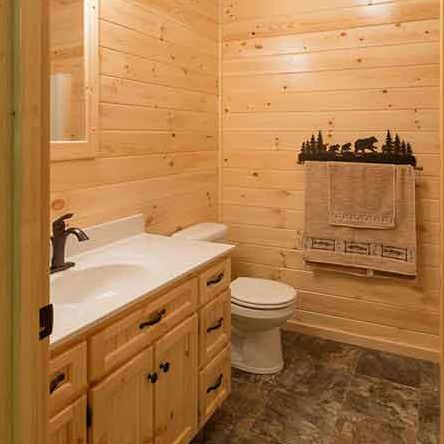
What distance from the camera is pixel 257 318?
2.57 metres

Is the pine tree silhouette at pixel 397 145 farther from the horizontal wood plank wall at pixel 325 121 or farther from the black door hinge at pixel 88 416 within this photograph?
the black door hinge at pixel 88 416

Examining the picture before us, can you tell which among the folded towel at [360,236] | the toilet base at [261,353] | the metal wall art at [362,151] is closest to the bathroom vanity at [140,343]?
the toilet base at [261,353]

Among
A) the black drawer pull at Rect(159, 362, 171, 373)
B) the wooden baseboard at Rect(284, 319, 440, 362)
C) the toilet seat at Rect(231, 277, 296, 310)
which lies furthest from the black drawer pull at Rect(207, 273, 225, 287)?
the wooden baseboard at Rect(284, 319, 440, 362)

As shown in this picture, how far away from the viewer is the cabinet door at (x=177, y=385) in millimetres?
1697

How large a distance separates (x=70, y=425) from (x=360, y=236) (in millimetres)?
2132

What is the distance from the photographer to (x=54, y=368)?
1227 millimetres

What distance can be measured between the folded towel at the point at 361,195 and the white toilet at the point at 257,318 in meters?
0.61

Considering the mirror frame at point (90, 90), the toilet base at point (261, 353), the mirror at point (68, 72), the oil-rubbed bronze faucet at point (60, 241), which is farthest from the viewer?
the toilet base at point (261, 353)

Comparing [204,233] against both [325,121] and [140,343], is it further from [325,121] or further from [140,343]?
[140,343]

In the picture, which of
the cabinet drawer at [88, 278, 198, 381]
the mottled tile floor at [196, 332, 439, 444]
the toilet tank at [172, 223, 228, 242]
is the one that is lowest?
the mottled tile floor at [196, 332, 439, 444]

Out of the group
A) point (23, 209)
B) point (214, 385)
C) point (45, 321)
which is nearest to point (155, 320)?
point (214, 385)

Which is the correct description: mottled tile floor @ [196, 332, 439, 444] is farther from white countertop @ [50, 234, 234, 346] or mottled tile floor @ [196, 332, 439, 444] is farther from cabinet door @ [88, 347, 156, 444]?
white countertop @ [50, 234, 234, 346]

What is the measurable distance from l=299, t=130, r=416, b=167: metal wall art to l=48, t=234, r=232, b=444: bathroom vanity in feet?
3.86

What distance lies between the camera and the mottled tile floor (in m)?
2.14
